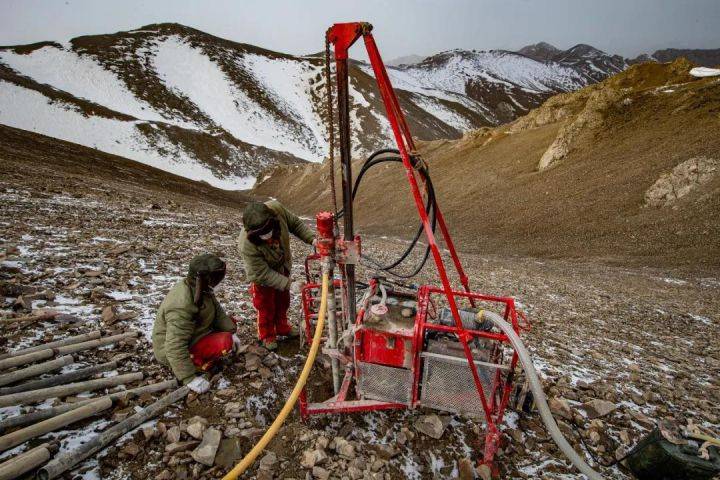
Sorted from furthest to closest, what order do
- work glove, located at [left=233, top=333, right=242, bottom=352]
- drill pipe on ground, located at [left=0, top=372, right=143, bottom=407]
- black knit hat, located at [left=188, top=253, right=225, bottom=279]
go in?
1. work glove, located at [left=233, top=333, right=242, bottom=352]
2. black knit hat, located at [left=188, top=253, right=225, bottom=279]
3. drill pipe on ground, located at [left=0, top=372, right=143, bottom=407]

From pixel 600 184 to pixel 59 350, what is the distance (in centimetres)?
2674

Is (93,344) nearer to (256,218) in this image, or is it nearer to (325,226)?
(256,218)

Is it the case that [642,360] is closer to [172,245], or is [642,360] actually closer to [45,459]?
[45,459]

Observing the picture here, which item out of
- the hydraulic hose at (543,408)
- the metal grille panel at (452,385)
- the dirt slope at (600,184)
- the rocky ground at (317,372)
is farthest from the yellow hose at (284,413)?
the dirt slope at (600,184)

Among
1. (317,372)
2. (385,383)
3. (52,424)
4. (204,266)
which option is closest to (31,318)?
(52,424)

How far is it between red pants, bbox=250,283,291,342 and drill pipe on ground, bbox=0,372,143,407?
164 centimetres

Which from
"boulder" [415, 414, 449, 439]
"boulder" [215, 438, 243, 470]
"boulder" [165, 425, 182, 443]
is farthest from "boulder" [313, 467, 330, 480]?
"boulder" [165, 425, 182, 443]

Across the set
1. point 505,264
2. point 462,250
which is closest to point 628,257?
point 505,264

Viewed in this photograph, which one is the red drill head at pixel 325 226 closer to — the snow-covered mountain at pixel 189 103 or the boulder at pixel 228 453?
the boulder at pixel 228 453

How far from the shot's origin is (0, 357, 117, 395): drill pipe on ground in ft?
12.2

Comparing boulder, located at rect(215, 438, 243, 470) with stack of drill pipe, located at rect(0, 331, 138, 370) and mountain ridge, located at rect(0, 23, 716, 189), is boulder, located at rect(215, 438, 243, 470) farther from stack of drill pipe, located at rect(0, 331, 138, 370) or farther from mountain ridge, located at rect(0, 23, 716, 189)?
mountain ridge, located at rect(0, 23, 716, 189)

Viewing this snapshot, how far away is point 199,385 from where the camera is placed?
14.1 feet

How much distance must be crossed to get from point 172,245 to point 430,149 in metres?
39.1

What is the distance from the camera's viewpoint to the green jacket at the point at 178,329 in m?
4.28
